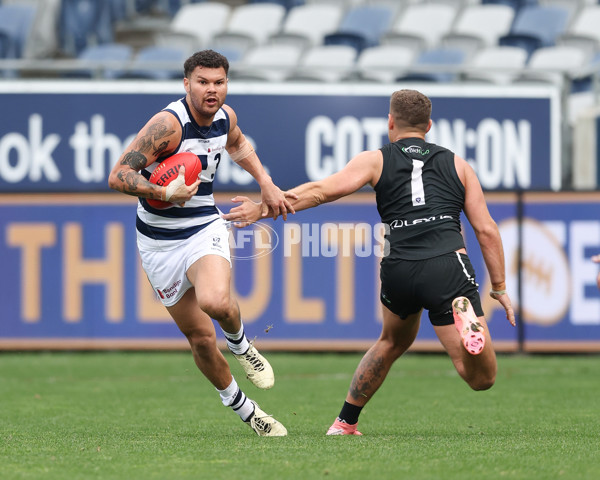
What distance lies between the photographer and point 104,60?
728 inches

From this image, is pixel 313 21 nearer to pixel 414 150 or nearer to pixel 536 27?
pixel 536 27

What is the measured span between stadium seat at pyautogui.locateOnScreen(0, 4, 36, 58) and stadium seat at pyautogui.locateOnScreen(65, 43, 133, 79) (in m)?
0.97

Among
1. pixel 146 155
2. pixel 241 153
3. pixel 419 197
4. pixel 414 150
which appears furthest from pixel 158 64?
pixel 419 197

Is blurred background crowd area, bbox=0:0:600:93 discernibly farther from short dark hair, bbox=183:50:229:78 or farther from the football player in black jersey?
the football player in black jersey

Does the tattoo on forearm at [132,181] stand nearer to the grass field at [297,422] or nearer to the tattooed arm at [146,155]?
the tattooed arm at [146,155]

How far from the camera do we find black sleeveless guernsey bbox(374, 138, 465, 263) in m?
7.09

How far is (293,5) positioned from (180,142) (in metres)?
13.7

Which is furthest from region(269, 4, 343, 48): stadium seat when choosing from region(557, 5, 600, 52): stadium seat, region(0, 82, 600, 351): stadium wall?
region(0, 82, 600, 351): stadium wall

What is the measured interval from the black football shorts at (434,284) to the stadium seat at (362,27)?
12.1m

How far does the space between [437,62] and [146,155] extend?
11.2 meters

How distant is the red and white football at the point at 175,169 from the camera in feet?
23.0

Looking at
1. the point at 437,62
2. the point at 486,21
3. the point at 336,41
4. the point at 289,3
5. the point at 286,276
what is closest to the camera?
the point at 286,276

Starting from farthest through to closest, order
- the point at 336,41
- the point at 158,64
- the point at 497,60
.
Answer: the point at 336,41 → the point at 497,60 → the point at 158,64

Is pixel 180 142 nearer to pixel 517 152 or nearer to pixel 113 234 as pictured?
pixel 113 234
